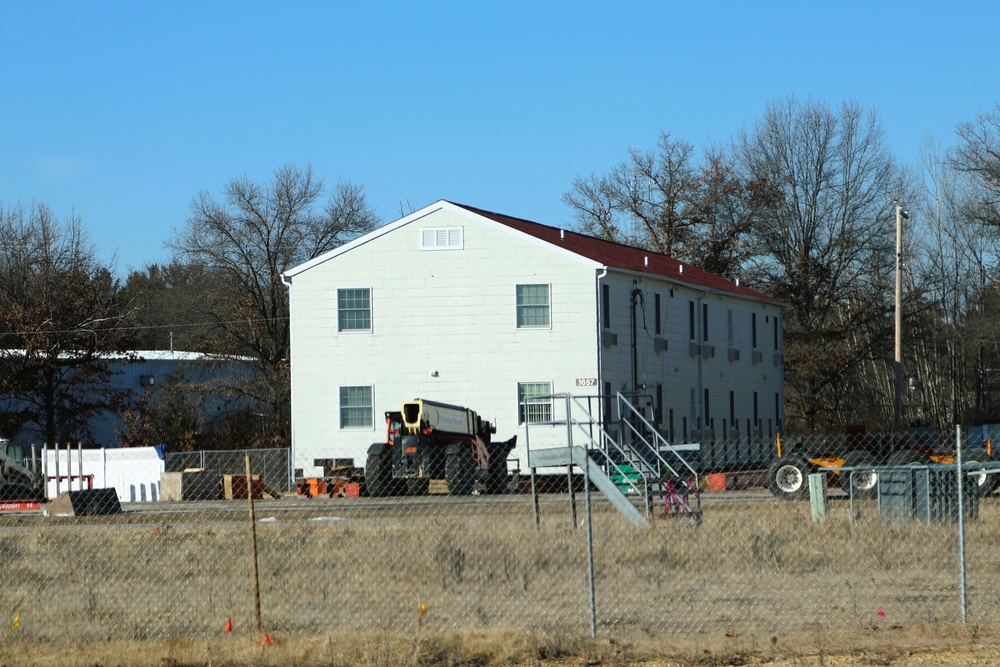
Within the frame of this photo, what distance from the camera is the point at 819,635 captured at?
37.9ft

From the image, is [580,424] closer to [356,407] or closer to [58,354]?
[356,407]

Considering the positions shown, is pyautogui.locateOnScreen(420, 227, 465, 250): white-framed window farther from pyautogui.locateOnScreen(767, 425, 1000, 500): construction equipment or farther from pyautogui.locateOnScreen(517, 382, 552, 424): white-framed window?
pyautogui.locateOnScreen(767, 425, 1000, 500): construction equipment

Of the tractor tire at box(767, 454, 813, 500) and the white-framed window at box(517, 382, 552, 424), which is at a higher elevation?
the white-framed window at box(517, 382, 552, 424)

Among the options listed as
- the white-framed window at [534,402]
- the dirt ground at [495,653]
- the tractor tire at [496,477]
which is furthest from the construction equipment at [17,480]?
the dirt ground at [495,653]

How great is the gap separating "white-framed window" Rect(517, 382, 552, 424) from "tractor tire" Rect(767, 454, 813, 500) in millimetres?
10973

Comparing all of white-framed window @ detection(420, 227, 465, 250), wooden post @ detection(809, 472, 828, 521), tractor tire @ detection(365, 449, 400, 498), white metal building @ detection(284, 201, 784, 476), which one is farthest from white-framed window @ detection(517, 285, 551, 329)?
wooden post @ detection(809, 472, 828, 521)

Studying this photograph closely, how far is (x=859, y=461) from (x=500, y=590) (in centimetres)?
1372

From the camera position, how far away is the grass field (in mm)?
11359

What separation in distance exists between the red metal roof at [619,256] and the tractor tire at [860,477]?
12.6 meters

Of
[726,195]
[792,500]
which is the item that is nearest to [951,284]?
[726,195]

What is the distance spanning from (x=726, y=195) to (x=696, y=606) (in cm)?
4805

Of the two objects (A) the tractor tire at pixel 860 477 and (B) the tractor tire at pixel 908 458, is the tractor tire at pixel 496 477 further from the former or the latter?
(B) the tractor tire at pixel 908 458

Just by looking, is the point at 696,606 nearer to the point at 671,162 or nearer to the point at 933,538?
the point at 933,538

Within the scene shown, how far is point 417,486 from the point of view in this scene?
3241cm
